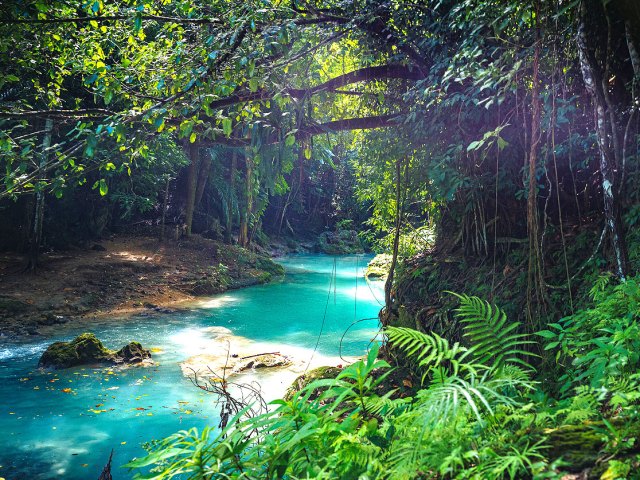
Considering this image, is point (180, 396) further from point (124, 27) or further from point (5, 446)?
point (124, 27)

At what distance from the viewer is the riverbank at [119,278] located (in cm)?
1099

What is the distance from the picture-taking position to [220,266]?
1653 cm

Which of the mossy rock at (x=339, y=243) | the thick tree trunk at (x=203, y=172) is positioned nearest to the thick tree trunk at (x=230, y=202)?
the thick tree trunk at (x=203, y=172)

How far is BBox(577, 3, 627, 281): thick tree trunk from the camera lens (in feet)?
11.2

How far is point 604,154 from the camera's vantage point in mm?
3463

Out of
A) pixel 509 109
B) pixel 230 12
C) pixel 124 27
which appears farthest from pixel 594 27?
pixel 124 27

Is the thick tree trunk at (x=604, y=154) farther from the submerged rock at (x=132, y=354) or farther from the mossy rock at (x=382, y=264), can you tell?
the submerged rock at (x=132, y=354)

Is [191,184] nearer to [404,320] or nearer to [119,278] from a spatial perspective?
[119,278]

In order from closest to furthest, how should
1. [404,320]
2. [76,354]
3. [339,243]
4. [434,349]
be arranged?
[434,349] → [404,320] → [76,354] → [339,243]

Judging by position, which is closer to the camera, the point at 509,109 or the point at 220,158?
the point at 509,109

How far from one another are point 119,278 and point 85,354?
18.7 feet

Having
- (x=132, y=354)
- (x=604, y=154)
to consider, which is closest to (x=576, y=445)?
(x=604, y=154)

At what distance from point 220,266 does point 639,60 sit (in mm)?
14407

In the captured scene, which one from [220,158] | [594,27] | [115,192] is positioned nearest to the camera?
[594,27]
